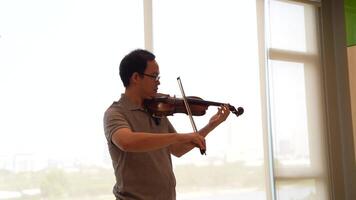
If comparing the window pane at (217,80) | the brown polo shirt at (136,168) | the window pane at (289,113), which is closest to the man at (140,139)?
the brown polo shirt at (136,168)

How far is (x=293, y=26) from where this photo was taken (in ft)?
12.2

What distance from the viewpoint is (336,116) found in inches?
152

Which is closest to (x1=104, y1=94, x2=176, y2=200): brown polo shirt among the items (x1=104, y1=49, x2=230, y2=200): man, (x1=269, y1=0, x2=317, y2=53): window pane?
(x1=104, y1=49, x2=230, y2=200): man

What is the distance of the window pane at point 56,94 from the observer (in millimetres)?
2445

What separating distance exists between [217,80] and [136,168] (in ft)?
5.30

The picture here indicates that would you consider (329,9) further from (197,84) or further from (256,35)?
(197,84)

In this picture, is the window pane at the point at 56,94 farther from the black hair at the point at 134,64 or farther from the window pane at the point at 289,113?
the window pane at the point at 289,113

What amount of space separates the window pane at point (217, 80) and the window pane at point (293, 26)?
187 mm

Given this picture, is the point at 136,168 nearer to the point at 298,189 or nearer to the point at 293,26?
the point at 298,189

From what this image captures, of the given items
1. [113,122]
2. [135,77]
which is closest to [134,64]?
[135,77]

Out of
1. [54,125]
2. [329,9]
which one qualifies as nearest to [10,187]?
[54,125]

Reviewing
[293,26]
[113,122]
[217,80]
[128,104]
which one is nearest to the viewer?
[113,122]

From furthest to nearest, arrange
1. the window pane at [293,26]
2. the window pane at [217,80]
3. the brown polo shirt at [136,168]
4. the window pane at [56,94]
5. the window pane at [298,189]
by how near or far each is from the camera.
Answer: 1. the window pane at [293,26]
2. the window pane at [298,189]
3. the window pane at [217,80]
4. the window pane at [56,94]
5. the brown polo shirt at [136,168]

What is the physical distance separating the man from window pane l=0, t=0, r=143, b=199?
2.84ft
